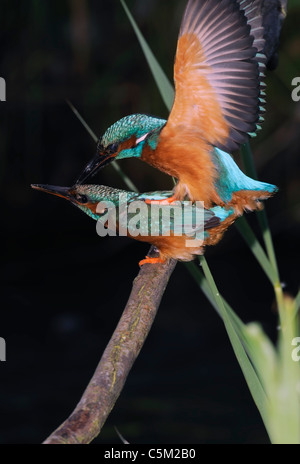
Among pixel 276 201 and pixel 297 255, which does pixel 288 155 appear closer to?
pixel 276 201

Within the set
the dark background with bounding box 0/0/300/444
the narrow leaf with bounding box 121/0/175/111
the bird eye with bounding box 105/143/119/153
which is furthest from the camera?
the dark background with bounding box 0/0/300/444

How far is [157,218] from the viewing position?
6.20ft

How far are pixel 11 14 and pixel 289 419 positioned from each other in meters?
4.50

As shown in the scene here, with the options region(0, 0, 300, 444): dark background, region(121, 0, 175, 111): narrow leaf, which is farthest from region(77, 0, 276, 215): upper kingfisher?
region(0, 0, 300, 444): dark background

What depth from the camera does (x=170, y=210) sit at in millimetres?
1877

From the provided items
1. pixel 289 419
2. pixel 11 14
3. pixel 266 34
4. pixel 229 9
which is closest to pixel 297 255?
pixel 11 14

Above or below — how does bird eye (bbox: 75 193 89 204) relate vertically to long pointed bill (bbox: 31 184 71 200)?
below

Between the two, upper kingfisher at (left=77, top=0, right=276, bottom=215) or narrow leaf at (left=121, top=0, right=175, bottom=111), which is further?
narrow leaf at (left=121, top=0, right=175, bottom=111)

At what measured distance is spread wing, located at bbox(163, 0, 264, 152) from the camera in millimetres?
1597

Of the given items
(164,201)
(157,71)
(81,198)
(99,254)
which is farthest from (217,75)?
(99,254)

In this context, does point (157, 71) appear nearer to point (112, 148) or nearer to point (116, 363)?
point (112, 148)

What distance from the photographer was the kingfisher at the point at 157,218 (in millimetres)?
1853

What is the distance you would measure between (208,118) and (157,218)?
12.1 inches

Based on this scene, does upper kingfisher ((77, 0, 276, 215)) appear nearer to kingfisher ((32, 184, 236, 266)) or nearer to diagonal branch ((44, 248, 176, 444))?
kingfisher ((32, 184, 236, 266))
